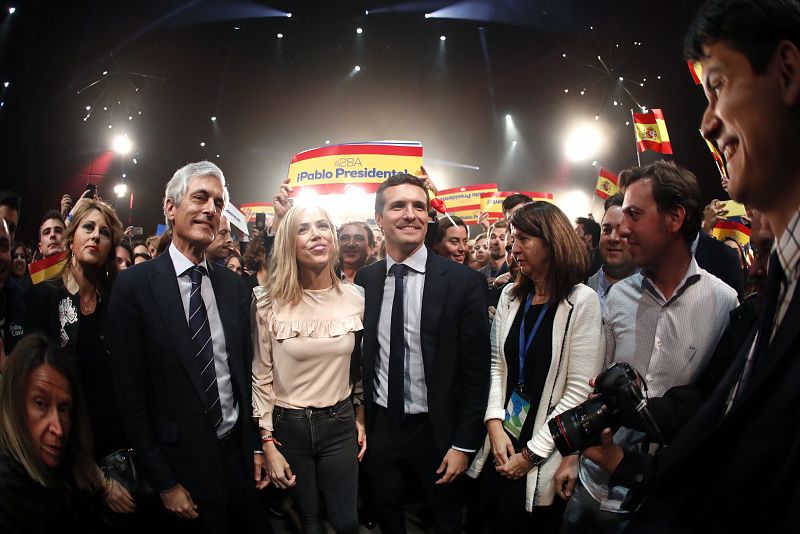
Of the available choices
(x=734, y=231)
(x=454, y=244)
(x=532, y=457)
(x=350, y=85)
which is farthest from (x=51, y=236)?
(x=350, y=85)

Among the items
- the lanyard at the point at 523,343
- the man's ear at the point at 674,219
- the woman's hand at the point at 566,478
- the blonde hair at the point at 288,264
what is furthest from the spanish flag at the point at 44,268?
the man's ear at the point at 674,219

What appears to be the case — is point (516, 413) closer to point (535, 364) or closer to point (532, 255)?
point (535, 364)

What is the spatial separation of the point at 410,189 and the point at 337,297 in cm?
84

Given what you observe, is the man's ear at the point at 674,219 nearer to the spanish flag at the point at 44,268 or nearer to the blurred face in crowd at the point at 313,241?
the blurred face in crowd at the point at 313,241

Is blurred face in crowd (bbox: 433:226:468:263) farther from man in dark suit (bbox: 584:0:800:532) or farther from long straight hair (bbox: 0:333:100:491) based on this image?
man in dark suit (bbox: 584:0:800:532)

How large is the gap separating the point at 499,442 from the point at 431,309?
0.81m

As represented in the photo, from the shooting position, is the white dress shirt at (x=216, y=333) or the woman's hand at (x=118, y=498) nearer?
the woman's hand at (x=118, y=498)

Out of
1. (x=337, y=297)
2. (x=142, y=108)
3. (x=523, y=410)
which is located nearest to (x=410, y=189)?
(x=337, y=297)

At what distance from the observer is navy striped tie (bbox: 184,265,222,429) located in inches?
91.8

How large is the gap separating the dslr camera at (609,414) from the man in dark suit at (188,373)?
1678mm

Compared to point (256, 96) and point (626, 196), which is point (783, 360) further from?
point (256, 96)

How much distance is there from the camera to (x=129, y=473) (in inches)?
91.3

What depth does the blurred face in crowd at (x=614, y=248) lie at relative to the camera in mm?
3594

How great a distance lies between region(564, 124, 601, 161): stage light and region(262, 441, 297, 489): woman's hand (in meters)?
20.2
